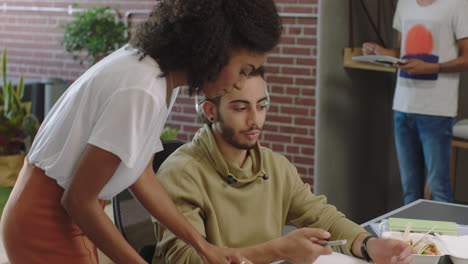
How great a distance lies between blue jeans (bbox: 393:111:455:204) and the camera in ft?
10.4

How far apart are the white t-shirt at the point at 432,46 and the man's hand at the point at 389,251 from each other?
174cm

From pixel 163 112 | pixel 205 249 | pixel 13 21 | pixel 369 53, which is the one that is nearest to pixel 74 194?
pixel 163 112

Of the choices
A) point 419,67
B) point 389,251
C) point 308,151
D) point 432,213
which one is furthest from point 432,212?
point 308,151

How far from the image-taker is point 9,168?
4.32 meters

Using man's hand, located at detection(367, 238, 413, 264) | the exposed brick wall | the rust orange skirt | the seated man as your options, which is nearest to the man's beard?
the seated man

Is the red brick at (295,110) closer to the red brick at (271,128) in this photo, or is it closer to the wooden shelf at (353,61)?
the red brick at (271,128)

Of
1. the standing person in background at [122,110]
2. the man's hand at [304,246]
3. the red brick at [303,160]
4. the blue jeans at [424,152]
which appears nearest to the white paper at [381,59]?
the blue jeans at [424,152]

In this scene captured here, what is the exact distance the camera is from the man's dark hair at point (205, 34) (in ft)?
3.96

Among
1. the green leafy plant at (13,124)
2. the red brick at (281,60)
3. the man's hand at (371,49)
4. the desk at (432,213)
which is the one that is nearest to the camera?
the desk at (432,213)

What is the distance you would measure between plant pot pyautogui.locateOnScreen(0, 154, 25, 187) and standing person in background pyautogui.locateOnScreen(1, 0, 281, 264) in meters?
3.06

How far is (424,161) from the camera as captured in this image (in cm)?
343

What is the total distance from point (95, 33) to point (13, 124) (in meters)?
0.82

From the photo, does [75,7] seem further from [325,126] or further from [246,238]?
[246,238]

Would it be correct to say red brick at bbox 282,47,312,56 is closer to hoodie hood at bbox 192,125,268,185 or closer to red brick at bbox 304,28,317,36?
red brick at bbox 304,28,317,36
